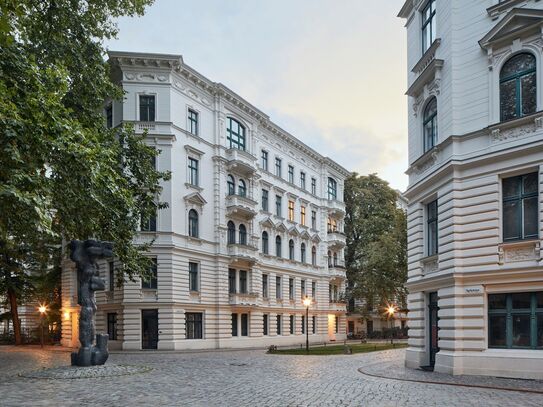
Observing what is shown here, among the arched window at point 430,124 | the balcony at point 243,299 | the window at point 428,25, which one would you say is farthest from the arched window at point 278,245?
the window at point 428,25

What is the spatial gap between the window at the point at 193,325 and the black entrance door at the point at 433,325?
20.6 m

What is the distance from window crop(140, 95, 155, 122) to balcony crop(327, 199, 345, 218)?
2447 centimetres

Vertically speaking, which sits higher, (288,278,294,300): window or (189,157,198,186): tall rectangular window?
(189,157,198,186): tall rectangular window

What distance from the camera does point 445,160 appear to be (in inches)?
766

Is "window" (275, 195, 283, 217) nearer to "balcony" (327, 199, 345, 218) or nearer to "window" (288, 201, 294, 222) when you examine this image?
"window" (288, 201, 294, 222)

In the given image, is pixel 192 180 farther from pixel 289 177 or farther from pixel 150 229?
pixel 289 177

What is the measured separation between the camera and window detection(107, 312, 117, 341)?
122 ft

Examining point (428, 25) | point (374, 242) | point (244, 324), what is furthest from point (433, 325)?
point (374, 242)

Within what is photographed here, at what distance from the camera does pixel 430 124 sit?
70.4ft

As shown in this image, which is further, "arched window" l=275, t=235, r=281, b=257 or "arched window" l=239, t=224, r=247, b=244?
"arched window" l=275, t=235, r=281, b=257

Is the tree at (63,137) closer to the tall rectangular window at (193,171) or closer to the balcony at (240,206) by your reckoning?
the tall rectangular window at (193,171)

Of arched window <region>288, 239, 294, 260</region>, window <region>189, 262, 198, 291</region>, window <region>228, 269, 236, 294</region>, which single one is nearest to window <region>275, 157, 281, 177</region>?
arched window <region>288, 239, 294, 260</region>

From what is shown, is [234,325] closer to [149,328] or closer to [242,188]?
[149,328]

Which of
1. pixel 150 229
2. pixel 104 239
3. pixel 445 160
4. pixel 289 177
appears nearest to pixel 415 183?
pixel 445 160
